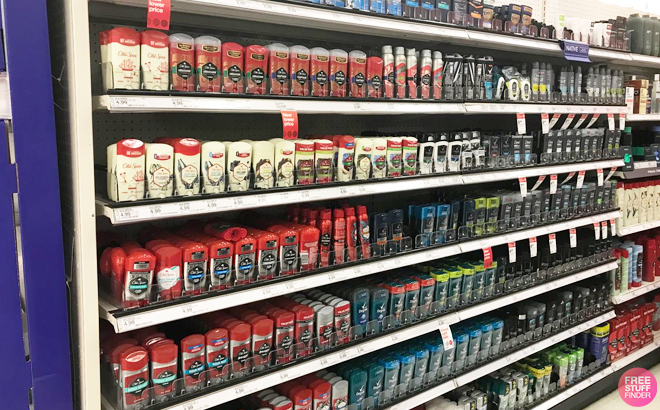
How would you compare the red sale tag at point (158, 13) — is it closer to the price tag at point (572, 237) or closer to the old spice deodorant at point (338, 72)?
the old spice deodorant at point (338, 72)

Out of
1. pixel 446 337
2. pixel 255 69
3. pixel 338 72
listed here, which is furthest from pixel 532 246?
pixel 255 69

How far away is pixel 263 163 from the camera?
6.37ft

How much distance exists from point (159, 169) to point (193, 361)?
70 cm

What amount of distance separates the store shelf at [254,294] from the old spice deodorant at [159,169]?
39 cm

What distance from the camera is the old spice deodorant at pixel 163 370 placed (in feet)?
5.72

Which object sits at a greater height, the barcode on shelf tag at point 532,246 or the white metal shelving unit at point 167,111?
the white metal shelving unit at point 167,111

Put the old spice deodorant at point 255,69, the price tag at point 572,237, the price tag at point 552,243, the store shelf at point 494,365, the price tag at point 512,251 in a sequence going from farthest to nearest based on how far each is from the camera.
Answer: the price tag at point 572,237 < the price tag at point 552,243 < the price tag at point 512,251 < the store shelf at point 494,365 < the old spice deodorant at point 255,69

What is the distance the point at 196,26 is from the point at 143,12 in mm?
226

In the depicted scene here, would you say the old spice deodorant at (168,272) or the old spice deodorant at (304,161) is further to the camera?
the old spice deodorant at (304,161)

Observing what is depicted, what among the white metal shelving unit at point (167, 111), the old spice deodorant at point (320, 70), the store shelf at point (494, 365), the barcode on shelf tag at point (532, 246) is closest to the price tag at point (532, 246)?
the barcode on shelf tag at point (532, 246)

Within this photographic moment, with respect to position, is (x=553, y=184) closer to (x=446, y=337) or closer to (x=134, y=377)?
(x=446, y=337)

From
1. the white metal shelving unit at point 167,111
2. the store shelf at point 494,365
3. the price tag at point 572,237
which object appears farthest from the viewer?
the price tag at point 572,237

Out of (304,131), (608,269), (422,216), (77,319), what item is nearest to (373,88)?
(304,131)
